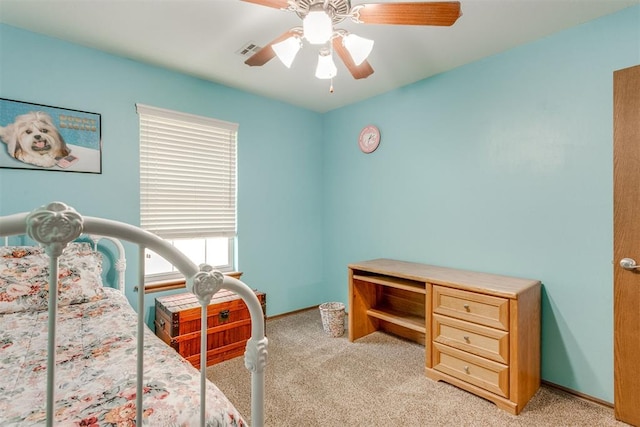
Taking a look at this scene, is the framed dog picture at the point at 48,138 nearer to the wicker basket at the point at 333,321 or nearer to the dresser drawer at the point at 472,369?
the wicker basket at the point at 333,321

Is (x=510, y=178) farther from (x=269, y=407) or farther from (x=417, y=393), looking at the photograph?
(x=269, y=407)

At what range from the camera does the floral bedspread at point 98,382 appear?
2.59 feet

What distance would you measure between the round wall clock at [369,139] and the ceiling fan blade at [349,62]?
4.51ft

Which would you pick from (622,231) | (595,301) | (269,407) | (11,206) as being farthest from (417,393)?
(11,206)

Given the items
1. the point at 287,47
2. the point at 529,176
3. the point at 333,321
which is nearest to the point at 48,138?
the point at 287,47

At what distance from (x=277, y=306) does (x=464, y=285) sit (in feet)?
6.65

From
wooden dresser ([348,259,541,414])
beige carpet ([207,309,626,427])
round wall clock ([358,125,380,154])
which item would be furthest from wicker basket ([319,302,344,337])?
round wall clock ([358,125,380,154])

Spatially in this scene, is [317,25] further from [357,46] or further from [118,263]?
[118,263]

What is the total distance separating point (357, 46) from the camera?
4.85 feet

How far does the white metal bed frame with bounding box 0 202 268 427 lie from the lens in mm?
605

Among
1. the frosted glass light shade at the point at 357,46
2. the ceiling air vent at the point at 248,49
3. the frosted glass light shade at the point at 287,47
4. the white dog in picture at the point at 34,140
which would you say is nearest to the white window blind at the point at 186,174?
the white dog in picture at the point at 34,140

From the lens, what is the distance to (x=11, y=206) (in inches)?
78.2

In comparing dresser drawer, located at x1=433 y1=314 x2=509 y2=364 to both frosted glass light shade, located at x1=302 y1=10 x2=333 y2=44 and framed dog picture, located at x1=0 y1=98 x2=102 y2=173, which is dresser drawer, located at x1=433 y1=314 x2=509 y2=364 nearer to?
frosted glass light shade, located at x1=302 y1=10 x2=333 y2=44

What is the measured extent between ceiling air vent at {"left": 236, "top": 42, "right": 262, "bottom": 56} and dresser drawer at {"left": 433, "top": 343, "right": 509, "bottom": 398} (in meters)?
2.50
